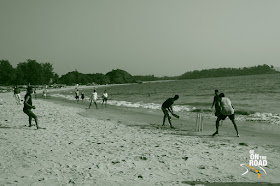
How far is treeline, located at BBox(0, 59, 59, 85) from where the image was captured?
91125mm

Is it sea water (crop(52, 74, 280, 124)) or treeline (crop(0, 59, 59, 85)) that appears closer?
sea water (crop(52, 74, 280, 124))

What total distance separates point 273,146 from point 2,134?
9.73 m

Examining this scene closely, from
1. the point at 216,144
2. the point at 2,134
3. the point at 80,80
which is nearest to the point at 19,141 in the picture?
the point at 2,134

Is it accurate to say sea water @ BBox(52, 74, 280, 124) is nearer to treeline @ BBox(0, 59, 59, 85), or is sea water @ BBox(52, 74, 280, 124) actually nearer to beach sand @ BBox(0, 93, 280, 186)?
beach sand @ BBox(0, 93, 280, 186)

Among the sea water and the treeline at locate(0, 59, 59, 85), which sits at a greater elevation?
the treeline at locate(0, 59, 59, 85)

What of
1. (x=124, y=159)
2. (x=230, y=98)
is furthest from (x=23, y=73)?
(x=124, y=159)

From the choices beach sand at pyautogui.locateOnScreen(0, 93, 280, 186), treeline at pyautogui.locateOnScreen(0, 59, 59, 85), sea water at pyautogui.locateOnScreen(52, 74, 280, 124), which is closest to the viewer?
beach sand at pyautogui.locateOnScreen(0, 93, 280, 186)

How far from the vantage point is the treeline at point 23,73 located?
9112 cm

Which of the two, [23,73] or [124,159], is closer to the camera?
[124,159]

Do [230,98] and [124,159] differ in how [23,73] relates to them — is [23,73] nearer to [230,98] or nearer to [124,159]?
[230,98]

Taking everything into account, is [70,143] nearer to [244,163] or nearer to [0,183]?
[0,183]

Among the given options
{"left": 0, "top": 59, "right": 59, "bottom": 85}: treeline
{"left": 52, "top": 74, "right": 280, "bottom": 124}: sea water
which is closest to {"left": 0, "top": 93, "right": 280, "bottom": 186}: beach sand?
{"left": 52, "top": 74, "right": 280, "bottom": 124}: sea water

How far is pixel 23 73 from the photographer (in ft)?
323

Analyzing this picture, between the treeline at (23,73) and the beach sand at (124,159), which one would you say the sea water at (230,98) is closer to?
the beach sand at (124,159)
